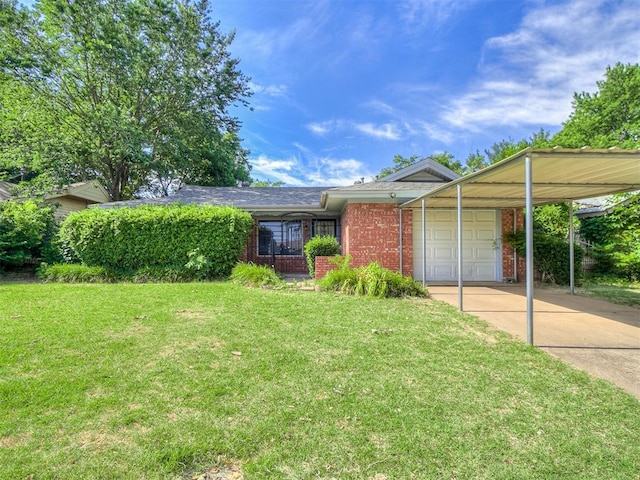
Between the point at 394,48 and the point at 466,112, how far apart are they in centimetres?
677

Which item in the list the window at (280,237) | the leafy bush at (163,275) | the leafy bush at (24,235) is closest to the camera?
the leafy bush at (163,275)

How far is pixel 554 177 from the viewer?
5785 mm

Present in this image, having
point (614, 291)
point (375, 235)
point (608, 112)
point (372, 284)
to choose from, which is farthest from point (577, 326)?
point (608, 112)

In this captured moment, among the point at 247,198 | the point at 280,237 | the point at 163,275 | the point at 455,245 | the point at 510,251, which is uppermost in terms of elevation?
the point at 247,198

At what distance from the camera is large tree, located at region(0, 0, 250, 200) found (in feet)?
47.5

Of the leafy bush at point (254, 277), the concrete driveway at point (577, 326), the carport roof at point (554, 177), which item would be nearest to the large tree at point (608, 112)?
the carport roof at point (554, 177)

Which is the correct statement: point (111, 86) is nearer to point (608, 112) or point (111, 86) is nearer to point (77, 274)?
point (77, 274)

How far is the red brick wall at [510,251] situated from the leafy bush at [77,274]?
13.1 metres

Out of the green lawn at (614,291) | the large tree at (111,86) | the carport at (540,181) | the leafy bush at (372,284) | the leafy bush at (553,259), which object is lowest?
the green lawn at (614,291)

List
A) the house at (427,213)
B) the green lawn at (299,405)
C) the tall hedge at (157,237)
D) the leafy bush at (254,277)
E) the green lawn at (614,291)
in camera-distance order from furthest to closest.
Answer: the tall hedge at (157,237), the leafy bush at (254,277), the green lawn at (614,291), the house at (427,213), the green lawn at (299,405)

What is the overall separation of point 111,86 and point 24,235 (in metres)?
9.76

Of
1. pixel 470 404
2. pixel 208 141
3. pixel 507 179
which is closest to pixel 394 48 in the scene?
pixel 507 179

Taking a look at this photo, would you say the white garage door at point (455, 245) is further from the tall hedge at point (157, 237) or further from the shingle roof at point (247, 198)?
the tall hedge at point (157, 237)

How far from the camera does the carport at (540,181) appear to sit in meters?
4.15
